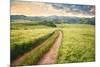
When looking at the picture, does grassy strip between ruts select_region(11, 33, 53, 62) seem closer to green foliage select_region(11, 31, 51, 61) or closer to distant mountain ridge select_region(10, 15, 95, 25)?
green foliage select_region(11, 31, 51, 61)

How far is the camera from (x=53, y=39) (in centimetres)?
205

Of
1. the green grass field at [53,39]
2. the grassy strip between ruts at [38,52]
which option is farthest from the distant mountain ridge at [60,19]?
A: the grassy strip between ruts at [38,52]

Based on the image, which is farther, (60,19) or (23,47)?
(60,19)

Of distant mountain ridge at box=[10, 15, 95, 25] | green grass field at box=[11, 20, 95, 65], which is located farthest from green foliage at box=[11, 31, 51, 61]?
distant mountain ridge at box=[10, 15, 95, 25]

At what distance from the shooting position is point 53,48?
204 cm

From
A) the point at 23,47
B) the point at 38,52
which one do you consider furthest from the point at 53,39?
the point at 23,47

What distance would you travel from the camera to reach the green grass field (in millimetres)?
1919

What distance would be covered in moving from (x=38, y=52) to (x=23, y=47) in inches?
7.0

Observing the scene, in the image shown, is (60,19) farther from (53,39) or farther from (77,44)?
(77,44)

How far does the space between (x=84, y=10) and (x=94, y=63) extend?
67 centimetres

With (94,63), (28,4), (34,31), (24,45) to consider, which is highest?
(28,4)
